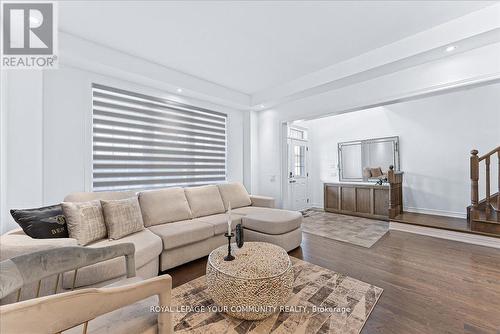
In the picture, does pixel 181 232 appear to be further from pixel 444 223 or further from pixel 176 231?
pixel 444 223

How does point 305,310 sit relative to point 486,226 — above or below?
below

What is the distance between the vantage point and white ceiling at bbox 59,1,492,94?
207 cm

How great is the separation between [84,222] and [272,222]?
2.09 metres

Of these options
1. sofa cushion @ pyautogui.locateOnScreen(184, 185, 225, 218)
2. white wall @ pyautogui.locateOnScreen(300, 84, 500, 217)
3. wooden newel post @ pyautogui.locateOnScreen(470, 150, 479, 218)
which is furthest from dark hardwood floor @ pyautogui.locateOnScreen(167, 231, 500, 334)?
white wall @ pyautogui.locateOnScreen(300, 84, 500, 217)

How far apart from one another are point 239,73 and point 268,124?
1.58 meters

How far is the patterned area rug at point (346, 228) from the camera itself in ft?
11.4

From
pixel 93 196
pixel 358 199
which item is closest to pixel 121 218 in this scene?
pixel 93 196

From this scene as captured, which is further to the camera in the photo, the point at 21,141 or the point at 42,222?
the point at 21,141

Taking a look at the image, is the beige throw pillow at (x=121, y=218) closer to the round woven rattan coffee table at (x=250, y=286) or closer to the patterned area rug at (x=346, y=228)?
the round woven rattan coffee table at (x=250, y=286)

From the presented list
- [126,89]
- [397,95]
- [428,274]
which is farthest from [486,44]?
[126,89]

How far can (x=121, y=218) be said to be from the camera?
228 cm

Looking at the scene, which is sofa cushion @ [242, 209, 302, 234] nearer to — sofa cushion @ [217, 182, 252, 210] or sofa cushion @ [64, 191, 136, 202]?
sofa cushion @ [217, 182, 252, 210]

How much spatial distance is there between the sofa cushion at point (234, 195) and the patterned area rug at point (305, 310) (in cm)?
170

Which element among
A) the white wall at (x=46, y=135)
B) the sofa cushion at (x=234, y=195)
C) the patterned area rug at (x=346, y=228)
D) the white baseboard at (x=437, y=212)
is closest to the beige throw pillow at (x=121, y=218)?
the white wall at (x=46, y=135)
